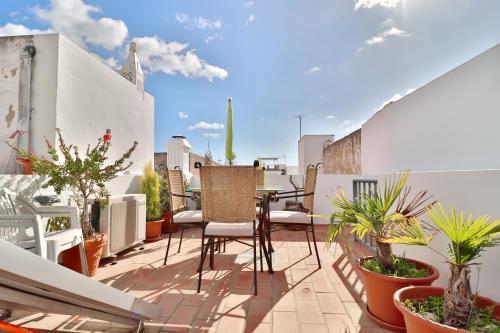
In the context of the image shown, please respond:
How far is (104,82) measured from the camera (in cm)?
407

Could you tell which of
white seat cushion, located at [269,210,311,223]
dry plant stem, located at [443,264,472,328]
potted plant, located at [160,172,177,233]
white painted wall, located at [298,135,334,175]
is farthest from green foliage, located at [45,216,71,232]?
white painted wall, located at [298,135,334,175]

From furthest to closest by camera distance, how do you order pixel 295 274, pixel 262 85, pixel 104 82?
pixel 262 85, pixel 104 82, pixel 295 274

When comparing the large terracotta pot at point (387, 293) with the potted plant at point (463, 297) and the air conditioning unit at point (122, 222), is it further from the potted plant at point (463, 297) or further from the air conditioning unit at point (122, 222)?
the air conditioning unit at point (122, 222)

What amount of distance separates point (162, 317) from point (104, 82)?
12.1 ft

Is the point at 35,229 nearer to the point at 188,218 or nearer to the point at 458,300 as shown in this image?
the point at 188,218

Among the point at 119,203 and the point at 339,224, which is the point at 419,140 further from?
the point at 119,203

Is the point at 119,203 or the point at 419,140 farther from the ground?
the point at 419,140

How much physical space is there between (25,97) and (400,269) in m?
4.02

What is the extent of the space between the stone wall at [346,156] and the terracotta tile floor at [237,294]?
12.6ft

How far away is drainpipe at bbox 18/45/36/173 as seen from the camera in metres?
2.94

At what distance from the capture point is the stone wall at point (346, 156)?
6.55 m

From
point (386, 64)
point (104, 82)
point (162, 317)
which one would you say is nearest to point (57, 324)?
point (162, 317)

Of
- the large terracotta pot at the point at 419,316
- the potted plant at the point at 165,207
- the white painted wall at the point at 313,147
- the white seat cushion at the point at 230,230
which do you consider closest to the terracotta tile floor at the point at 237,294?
the large terracotta pot at the point at 419,316

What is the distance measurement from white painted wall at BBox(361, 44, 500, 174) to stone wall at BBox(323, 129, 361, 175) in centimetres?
184
